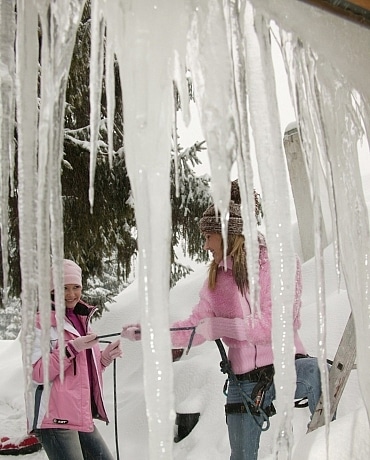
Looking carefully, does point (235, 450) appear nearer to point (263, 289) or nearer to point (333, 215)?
point (263, 289)

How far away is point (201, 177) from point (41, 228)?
15.1 ft

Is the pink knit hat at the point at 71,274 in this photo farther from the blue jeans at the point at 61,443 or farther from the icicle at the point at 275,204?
the icicle at the point at 275,204

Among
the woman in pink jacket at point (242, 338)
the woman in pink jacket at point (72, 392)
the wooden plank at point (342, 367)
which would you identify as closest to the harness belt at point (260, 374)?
the woman in pink jacket at point (242, 338)

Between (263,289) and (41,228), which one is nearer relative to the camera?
(41,228)

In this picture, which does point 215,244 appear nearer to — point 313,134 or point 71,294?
point 71,294

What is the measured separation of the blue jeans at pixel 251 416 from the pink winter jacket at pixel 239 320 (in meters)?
0.09

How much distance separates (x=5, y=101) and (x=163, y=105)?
13.9 inches

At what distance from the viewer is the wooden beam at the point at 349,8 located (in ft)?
4.10

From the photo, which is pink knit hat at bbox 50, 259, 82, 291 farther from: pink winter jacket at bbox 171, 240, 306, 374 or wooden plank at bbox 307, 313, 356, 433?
wooden plank at bbox 307, 313, 356, 433

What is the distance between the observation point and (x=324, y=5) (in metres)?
1.26

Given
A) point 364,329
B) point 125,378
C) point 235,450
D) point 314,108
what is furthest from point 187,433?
point 314,108

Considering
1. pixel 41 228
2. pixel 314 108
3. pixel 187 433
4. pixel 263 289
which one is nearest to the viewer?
pixel 41 228

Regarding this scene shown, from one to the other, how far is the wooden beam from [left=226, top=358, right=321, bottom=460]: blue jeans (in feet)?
5.17

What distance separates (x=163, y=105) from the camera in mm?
1245
